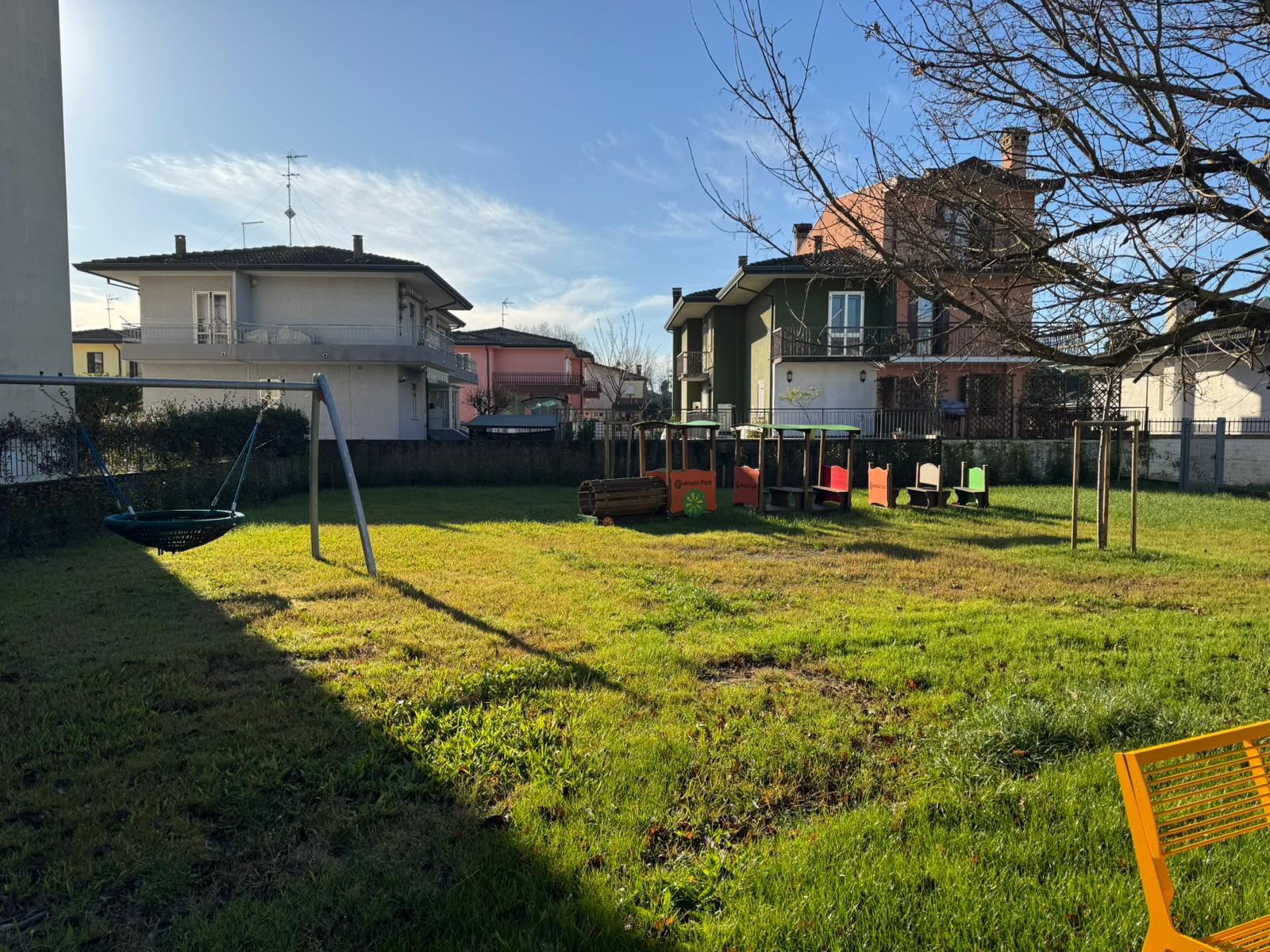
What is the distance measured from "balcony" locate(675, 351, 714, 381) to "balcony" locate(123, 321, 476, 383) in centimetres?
1376

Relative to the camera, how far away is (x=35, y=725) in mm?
4496

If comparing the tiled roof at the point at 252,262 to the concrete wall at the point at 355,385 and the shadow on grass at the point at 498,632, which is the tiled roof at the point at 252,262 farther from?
the shadow on grass at the point at 498,632

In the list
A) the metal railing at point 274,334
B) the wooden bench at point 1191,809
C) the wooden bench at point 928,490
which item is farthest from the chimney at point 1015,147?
the metal railing at point 274,334

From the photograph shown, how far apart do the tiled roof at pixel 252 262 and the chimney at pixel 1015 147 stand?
25.6 meters

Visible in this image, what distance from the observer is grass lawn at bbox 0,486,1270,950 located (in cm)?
287

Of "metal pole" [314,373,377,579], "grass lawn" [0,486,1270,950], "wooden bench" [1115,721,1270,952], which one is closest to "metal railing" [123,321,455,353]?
"metal pole" [314,373,377,579]

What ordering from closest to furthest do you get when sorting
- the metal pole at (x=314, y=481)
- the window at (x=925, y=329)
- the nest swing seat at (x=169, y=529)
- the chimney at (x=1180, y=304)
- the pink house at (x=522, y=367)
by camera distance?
the chimney at (x=1180, y=304) → the window at (x=925, y=329) → the nest swing seat at (x=169, y=529) → the metal pole at (x=314, y=481) → the pink house at (x=522, y=367)

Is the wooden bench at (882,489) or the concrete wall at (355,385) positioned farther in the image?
the concrete wall at (355,385)

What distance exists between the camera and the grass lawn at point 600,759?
287 centimetres

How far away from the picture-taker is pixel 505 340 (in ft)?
177

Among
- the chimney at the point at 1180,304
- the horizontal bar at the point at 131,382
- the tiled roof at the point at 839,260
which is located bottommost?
the horizontal bar at the point at 131,382

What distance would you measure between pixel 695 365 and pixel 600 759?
121 ft

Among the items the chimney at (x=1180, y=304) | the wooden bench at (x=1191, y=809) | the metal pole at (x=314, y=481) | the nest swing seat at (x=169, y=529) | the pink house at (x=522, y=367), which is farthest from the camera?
the pink house at (x=522, y=367)

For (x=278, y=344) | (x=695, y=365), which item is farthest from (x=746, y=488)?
(x=695, y=365)
